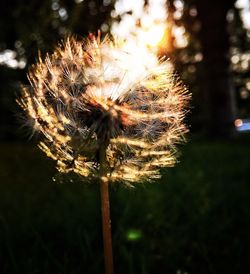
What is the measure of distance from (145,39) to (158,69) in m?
1.23

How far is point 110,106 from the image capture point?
1.48 meters

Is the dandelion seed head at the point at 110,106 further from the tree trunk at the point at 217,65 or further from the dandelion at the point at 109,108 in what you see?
the tree trunk at the point at 217,65

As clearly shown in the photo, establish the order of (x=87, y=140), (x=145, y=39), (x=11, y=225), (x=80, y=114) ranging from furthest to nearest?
(x=11, y=225), (x=145, y=39), (x=80, y=114), (x=87, y=140)

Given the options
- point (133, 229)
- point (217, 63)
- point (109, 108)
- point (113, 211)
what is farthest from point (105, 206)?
point (217, 63)

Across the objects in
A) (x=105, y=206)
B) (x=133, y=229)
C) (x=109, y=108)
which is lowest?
(x=105, y=206)

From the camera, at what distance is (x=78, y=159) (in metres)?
1.57

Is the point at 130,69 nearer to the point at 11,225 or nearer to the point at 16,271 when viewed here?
the point at 16,271

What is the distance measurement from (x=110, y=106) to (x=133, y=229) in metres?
2.02

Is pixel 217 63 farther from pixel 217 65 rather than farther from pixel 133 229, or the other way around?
pixel 133 229

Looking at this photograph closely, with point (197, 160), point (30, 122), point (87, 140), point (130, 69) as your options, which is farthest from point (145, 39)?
point (197, 160)

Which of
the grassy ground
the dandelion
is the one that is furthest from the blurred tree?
the dandelion

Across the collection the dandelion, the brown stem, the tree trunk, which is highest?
the tree trunk

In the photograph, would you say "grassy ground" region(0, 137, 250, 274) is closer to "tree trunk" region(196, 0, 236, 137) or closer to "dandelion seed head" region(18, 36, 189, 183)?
"dandelion seed head" region(18, 36, 189, 183)

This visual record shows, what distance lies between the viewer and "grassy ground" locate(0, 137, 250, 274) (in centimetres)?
262
